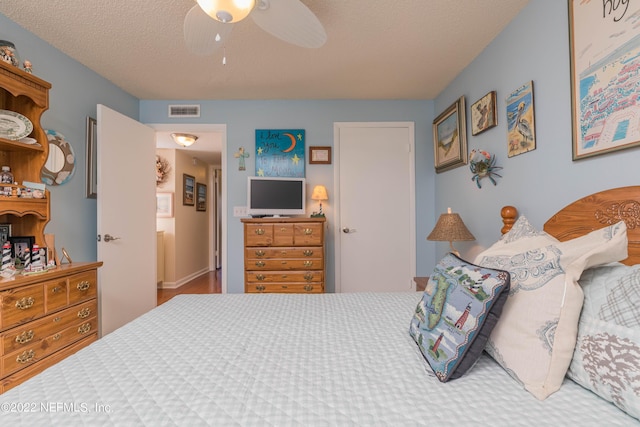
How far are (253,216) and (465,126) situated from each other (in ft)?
7.38

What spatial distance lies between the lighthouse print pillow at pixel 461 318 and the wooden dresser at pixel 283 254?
196cm

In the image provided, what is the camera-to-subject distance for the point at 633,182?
124 centimetres

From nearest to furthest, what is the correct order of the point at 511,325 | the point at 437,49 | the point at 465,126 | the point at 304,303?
the point at 511,325 → the point at 304,303 → the point at 437,49 → the point at 465,126

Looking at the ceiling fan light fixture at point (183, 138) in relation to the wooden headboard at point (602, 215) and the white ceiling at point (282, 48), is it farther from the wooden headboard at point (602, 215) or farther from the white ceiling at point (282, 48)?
the wooden headboard at point (602, 215)

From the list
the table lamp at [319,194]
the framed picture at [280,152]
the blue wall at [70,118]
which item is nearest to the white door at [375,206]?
the table lamp at [319,194]

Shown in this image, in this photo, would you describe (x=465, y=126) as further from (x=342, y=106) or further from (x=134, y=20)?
(x=134, y=20)

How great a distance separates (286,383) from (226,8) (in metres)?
1.51

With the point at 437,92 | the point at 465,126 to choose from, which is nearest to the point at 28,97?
the point at 465,126

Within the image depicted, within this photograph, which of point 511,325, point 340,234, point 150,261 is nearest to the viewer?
point 511,325

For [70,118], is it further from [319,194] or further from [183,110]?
[319,194]

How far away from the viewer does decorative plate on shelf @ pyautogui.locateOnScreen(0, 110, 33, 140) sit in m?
1.78

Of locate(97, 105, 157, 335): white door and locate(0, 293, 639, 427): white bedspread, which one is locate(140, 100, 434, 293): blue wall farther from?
locate(0, 293, 639, 427): white bedspread

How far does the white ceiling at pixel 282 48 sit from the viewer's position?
75.2 inches

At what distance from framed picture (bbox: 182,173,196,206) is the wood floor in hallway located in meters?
1.34
